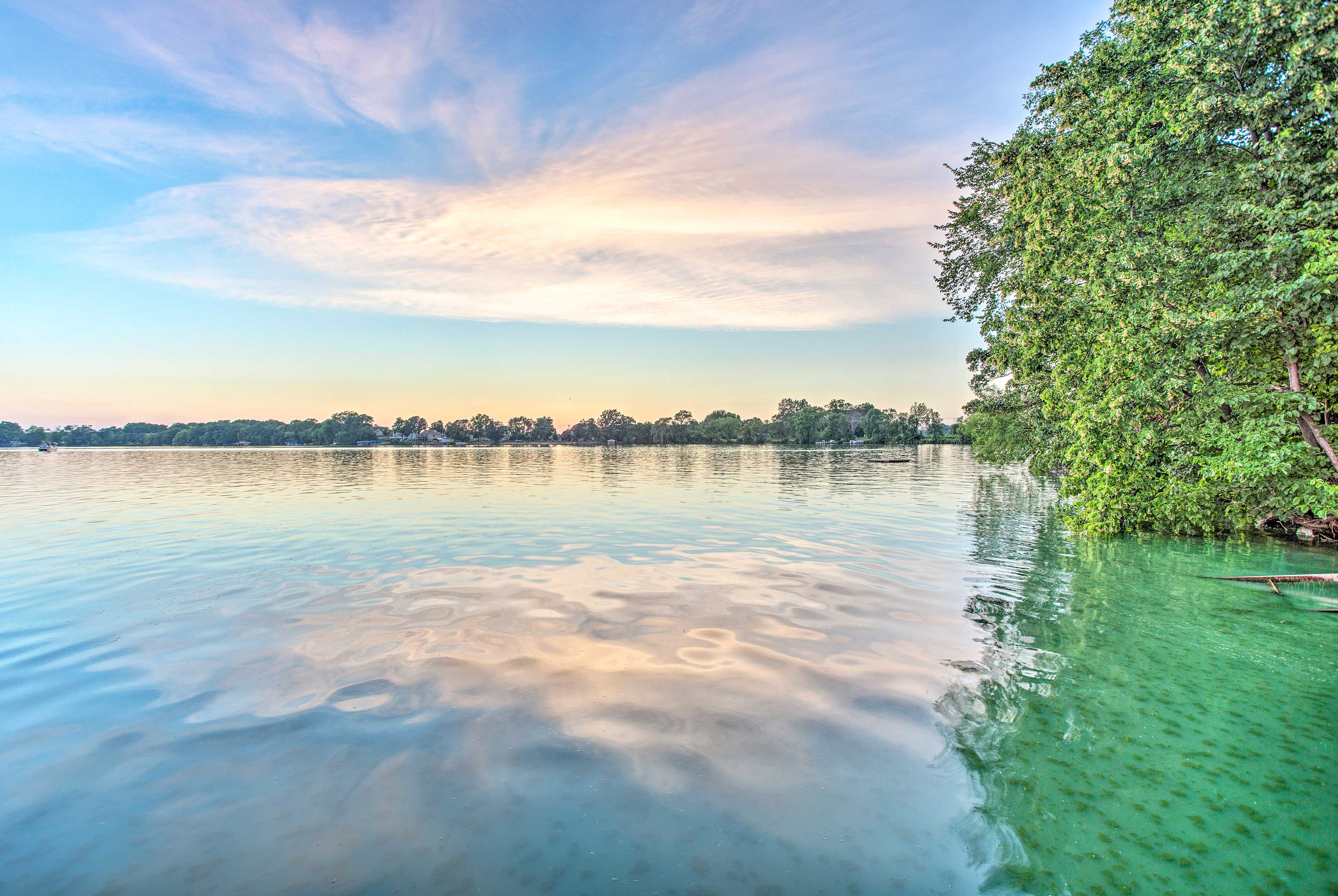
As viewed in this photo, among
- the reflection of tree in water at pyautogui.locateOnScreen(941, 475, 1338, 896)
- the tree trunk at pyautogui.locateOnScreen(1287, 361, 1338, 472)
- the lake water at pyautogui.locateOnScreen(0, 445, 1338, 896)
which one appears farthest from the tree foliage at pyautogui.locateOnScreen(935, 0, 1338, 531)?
the reflection of tree in water at pyautogui.locateOnScreen(941, 475, 1338, 896)

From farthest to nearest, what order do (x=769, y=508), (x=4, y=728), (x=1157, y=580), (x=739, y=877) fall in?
1. (x=769, y=508)
2. (x=1157, y=580)
3. (x=4, y=728)
4. (x=739, y=877)

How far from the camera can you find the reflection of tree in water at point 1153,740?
4.13 m

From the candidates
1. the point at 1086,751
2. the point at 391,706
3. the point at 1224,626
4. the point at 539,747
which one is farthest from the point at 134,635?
the point at 1224,626

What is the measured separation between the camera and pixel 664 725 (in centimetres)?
617

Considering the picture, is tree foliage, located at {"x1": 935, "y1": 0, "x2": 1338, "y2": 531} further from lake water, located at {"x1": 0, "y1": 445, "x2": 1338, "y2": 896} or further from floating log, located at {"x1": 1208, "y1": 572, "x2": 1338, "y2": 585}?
lake water, located at {"x1": 0, "y1": 445, "x2": 1338, "y2": 896}

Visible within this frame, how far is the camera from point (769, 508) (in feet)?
81.0

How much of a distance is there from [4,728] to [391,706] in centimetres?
374

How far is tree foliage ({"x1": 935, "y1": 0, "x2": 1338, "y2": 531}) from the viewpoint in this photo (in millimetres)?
11930

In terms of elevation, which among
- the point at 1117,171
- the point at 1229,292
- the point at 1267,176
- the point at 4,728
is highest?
the point at 1117,171

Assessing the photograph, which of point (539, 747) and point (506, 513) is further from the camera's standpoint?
point (506, 513)

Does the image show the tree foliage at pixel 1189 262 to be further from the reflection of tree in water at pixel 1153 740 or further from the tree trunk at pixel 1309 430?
the reflection of tree in water at pixel 1153 740

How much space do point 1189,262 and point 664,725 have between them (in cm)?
1677

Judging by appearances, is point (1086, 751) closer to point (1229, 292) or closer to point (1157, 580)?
point (1157, 580)

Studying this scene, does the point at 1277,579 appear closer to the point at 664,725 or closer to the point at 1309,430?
the point at 1309,430
